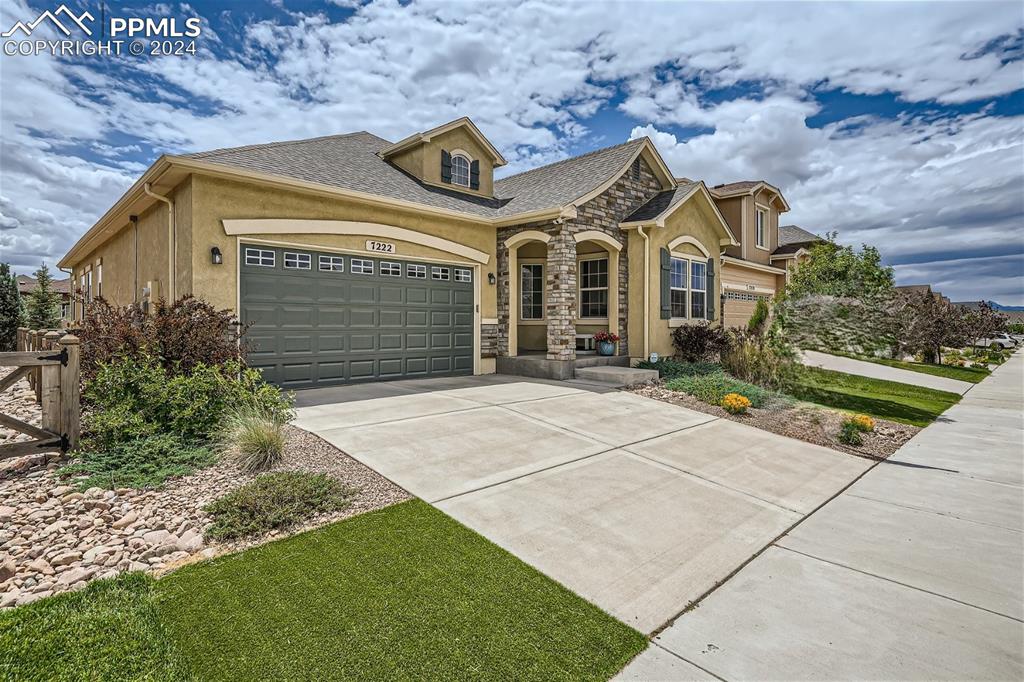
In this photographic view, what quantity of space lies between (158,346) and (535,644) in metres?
5.71

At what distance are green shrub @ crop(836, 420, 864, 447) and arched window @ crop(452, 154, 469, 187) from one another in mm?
10454

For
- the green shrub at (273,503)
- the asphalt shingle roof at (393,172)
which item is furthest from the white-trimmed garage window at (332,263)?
the green shrub at (273,503)

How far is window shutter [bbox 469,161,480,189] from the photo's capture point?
44.7ft

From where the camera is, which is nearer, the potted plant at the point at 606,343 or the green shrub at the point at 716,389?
the green shrub at the point at 716,389

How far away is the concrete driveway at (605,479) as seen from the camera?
3.40m

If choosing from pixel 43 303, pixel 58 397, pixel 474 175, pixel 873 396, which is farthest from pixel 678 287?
pixel 43 303

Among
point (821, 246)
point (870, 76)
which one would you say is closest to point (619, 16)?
point (870, 76)

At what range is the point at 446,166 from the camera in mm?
13008

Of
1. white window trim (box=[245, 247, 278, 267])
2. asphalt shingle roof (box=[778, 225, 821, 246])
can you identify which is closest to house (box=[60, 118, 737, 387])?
white window trim (box=[245, 247, 278, 267])

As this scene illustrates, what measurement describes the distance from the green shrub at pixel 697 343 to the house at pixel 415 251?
1.24ft

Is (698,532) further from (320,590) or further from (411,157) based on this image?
(411,157)

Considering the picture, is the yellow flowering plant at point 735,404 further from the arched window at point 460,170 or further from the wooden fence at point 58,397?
the arched window at point 460,170

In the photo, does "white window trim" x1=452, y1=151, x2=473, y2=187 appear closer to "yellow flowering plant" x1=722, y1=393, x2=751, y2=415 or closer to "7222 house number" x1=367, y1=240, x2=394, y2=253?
"7222 house number" x1=367, y1=240, x2=394, y2=253

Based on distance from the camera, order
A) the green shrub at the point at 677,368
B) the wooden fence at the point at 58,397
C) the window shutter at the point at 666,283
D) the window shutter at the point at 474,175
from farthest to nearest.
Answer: the window shutter at the point at 474,175
the window shutter at the point at 666,283
the green shrub at the point at 677,368
the wooden fence at the point at 58,397
